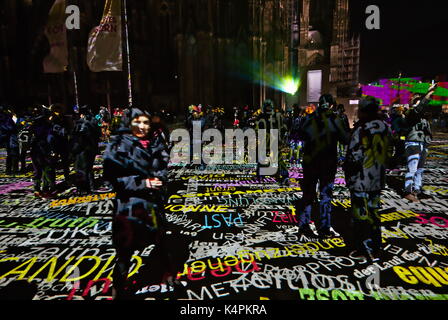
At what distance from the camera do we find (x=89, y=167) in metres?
6.79

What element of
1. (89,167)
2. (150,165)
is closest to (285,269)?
(150,165)

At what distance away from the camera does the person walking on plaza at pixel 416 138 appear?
238 inches

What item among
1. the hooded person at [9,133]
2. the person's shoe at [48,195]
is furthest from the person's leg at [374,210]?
the hooded person at [9,133]

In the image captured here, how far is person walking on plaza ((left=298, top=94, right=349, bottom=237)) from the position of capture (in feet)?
13.5

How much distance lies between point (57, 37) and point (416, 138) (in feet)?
49.9

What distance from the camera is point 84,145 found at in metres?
6.53

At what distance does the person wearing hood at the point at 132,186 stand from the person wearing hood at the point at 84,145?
425 cm

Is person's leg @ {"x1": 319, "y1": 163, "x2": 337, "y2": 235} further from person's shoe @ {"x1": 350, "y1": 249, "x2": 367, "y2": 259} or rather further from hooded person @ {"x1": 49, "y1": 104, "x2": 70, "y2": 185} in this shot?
hooded person @ {"x1": 49, "y1": 104, "x2": 70, "y2": 185}

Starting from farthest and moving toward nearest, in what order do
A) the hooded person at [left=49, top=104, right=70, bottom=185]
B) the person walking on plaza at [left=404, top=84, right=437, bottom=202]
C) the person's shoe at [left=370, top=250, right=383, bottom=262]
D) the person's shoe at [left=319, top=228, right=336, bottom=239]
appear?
the hooded person at [left=49, top=104, right=70, bottom=185]
the person walking on plaza at [left=404, top=84, right=437, bottom=202]
the person's shoe at [left=319, top=228, right=336, bottom=239]
the person's shoe at [left=370, top=250, right=383, bottom=262]

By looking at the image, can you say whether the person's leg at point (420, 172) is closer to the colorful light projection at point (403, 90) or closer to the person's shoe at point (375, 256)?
the person's shoe at point (375, 256)

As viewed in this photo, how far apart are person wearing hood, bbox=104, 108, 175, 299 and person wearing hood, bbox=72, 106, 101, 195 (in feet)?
14.0

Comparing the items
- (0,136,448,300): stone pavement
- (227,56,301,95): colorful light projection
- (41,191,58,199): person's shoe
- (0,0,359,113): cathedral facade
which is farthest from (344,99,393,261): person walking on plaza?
(227,56,301,95): colorful light projection
